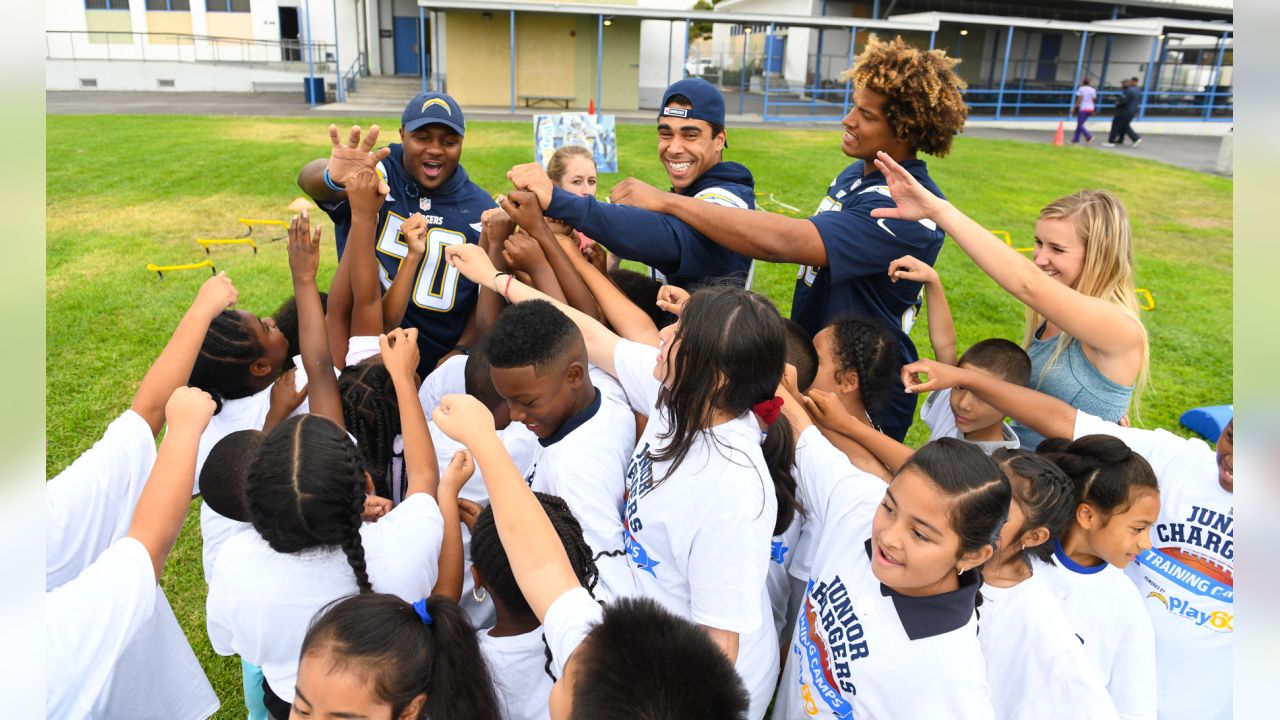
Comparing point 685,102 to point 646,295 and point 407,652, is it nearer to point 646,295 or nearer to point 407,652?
point 646,295

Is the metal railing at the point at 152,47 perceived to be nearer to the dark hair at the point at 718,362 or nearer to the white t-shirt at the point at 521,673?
the dark hair at the point at 718,362

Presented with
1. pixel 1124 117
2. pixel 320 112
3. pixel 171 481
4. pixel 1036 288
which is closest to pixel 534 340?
pixel 171 481

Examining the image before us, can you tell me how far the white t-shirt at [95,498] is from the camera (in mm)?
2352

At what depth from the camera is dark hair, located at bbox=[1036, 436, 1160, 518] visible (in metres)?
2.44

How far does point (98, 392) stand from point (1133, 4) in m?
36.5

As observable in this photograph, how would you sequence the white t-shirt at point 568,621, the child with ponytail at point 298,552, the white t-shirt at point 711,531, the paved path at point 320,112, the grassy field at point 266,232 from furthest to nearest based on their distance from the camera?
1. the paved path at point 320,112
2. the grassy field at point 266,232
3. the child with ponytail at point 298,552
4. the white t-shirt at point 711,531
5. the white t-shirt at point 568,621

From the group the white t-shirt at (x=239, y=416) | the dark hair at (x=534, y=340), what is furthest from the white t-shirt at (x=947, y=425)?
the white t-shirt at (x=239, y=416)

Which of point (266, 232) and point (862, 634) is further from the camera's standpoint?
point (266, 232)

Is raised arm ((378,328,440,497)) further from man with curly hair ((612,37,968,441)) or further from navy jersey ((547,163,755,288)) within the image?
man with curly hair ((612,37,968,441))

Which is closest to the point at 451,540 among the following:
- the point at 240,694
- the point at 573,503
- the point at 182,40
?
the point at 573,503

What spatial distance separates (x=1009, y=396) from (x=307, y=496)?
2313 mm

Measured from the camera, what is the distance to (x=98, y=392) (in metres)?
5.81

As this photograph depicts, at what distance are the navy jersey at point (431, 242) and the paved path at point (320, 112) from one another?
20.1m

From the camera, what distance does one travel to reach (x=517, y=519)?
200 cm
